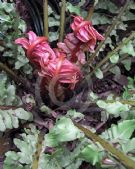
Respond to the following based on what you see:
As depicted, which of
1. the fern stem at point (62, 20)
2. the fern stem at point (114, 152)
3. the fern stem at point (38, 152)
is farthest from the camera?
the fern stem at point (62, 20)

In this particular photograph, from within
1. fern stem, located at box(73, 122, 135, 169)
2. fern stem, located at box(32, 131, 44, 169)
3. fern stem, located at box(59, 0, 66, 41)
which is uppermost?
fern stem, located at box(59, 0, 66, 41)

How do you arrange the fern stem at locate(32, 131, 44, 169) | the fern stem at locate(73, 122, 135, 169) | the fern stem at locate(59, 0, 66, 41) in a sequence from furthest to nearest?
the fern stem at locate(59, 0, 66, 41)
the fern stem at locate(32, 131, 44, 169)
the fern stem at locate(73, 122, 135, 169)

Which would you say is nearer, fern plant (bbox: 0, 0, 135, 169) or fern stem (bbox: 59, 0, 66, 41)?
fern plant (bbox: 0, 0, 135, 169)

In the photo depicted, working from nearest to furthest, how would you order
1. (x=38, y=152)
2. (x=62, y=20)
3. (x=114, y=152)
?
(x=114, y=152) → (x=38, y=152) → (x=62, y=20)

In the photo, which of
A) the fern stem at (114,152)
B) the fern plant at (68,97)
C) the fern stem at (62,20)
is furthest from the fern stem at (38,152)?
the fern stem at (62,20)

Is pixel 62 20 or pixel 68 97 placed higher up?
pixel 62 20

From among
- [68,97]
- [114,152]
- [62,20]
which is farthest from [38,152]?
[62,20]

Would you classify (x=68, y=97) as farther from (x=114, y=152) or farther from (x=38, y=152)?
(x=114, y=152)

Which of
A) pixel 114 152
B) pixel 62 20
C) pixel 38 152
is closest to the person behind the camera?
pixel 114 152

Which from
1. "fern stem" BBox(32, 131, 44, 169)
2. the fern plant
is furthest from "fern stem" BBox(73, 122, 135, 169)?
"fern stem" BBox(32, 131, 44, 169)

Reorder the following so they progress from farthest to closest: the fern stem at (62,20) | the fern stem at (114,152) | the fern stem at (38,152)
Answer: the fern stem at (62,20), the fern stem at (38,152), the fern stem at (114,152)

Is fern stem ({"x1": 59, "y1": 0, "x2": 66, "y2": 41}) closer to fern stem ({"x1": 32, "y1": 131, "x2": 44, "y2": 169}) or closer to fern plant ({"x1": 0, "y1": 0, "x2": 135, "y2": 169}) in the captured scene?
fern plant ({"x1": 0, "y1": 0, "x2": 135, "y2": 169})

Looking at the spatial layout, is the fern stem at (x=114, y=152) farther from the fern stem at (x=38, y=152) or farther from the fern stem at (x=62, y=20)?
the fern stem at (x=62, y=20)
